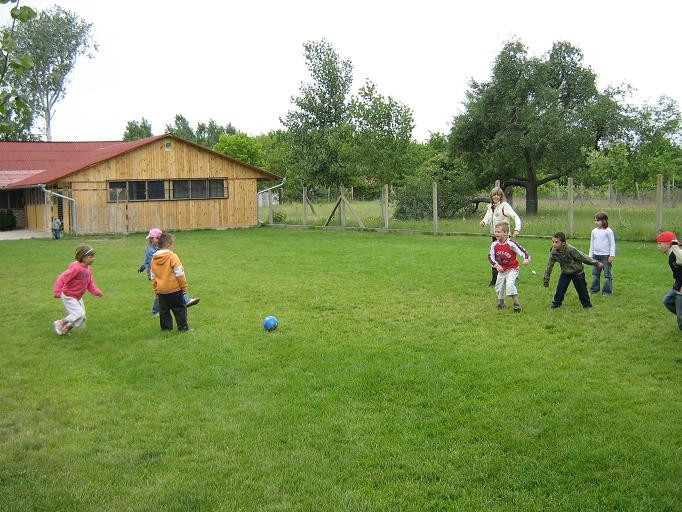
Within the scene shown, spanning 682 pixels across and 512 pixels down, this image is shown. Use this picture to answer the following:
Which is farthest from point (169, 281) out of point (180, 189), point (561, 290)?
point (180, 189)

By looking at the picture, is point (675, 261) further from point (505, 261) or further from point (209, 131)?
point (209, 131)

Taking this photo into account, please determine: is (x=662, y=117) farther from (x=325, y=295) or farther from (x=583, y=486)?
(x=583, y=486)

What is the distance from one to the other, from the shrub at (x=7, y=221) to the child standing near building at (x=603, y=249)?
31420mm

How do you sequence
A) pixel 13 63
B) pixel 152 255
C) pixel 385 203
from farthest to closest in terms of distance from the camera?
pixel 385 203 → pixel 152 255 → pixel 13 63

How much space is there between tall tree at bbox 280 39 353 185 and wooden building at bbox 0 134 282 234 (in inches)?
140

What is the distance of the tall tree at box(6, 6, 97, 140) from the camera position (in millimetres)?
48094

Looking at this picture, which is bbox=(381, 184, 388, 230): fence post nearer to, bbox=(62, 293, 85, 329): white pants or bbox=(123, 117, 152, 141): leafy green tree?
bbox=(62, 293, 85, 329): white pants

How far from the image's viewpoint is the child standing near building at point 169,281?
29.2 feet

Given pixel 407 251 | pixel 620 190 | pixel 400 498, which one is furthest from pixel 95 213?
pixel 400 498

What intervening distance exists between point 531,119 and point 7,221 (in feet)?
87.7

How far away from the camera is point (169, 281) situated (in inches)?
351

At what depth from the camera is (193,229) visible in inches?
1211

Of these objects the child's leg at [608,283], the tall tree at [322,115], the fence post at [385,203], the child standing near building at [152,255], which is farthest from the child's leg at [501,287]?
the tall tree at [322,115]

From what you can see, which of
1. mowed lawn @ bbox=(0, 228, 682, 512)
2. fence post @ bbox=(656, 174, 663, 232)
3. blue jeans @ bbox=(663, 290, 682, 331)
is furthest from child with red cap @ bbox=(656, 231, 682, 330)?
fence post @ bbox=(656, 174, 663, 232)
